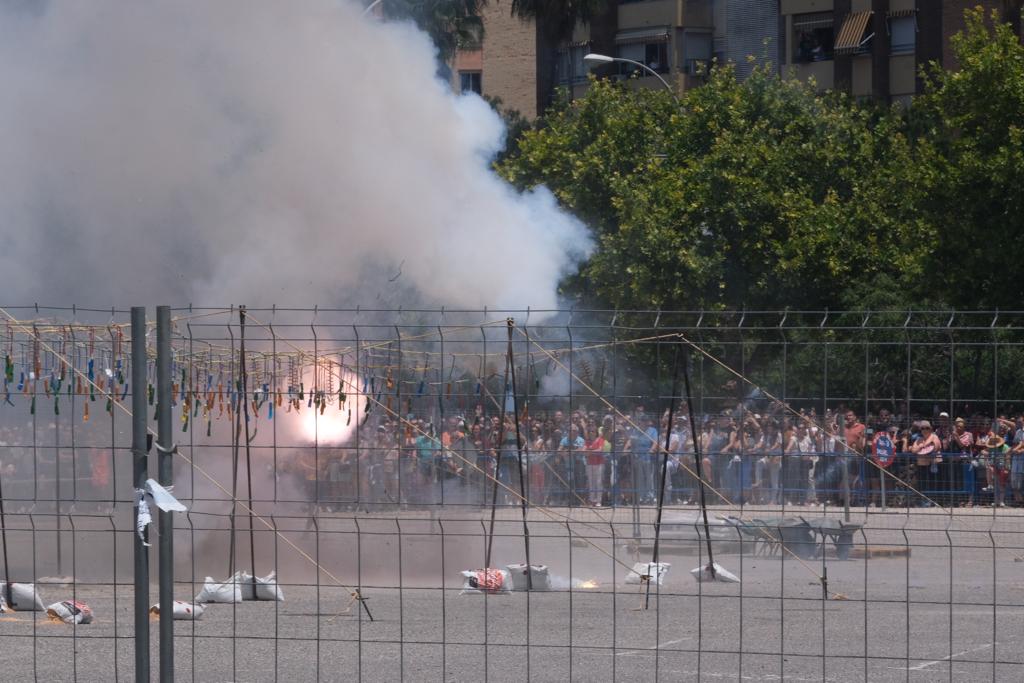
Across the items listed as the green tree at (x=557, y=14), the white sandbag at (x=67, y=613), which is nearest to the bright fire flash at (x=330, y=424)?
the white sandbag at (x=67, y=613)

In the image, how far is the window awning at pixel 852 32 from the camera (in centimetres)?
3628

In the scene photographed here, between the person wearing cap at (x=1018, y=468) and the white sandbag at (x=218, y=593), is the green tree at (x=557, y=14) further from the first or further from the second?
the white sandbag at (x=218, y=593)

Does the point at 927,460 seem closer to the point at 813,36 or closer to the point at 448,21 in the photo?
the point at 448,21

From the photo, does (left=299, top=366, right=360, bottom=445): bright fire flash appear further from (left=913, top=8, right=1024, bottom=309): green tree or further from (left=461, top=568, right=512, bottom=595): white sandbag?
(left=913, top=8, right=1024, bottom=309): green tree

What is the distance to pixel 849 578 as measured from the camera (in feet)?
46.5

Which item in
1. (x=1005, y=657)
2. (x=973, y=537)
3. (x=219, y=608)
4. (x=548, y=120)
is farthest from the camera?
(x=548, y=120)

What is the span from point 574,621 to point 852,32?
27.4 meters

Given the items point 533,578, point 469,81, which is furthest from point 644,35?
point 533,578

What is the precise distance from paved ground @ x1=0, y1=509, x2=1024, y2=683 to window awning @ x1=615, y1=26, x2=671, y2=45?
27618 mm

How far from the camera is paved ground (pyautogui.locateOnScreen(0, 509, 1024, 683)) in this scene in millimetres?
9461

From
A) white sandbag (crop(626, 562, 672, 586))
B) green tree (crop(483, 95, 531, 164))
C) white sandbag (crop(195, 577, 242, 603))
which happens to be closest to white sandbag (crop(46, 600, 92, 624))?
white sandbag (crop(195, 577, 242, 603))

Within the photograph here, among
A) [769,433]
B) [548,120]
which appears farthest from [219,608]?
[548,120]

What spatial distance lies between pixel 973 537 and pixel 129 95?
45.3 ft

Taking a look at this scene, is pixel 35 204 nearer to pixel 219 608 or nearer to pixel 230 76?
pixel 230 76
